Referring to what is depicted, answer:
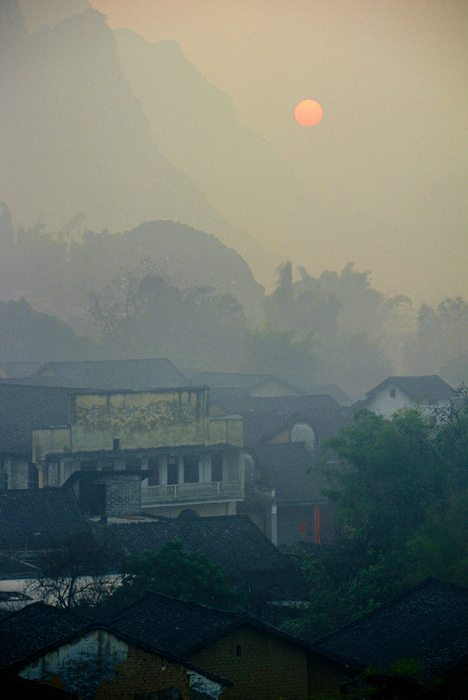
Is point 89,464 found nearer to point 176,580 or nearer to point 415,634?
point 176,580

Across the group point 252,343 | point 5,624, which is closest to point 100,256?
point 252,343

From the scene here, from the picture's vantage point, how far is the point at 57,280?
4811 inches

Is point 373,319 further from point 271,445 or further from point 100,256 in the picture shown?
point 271,445

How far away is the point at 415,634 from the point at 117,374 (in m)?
44.9

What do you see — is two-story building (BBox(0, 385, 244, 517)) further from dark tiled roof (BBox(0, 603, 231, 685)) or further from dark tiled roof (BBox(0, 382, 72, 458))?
dark tiled roof (BBox(0, 603, 231, 685))

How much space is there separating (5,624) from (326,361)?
92.6 meters

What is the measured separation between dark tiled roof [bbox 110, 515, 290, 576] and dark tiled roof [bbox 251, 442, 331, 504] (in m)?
7.35

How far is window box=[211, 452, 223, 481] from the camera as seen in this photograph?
32.3 metres

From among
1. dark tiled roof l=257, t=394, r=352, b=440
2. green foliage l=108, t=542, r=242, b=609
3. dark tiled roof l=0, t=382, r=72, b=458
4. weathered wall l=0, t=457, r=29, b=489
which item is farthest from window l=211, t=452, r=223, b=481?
green foliage l=108, t=542, r=242, b=609

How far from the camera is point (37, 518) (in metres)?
22.4

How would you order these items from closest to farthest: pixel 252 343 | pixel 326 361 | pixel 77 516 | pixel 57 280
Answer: pixel 77 516 → pixel 252 343 → pixel 326 361 → pixel 57 280

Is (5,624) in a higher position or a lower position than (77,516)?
lower

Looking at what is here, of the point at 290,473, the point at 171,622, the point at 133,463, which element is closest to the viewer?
the point at 171,622

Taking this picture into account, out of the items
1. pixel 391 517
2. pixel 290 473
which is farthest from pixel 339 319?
pixel 391 517
